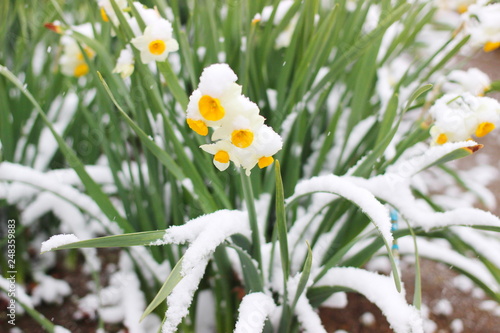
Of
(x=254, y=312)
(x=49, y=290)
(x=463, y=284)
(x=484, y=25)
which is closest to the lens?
(x=254, y=312)

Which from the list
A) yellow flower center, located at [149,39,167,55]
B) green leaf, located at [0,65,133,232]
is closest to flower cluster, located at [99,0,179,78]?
yellow flower center, located at [149,39,167,55]

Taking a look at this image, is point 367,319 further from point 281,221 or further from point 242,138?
point 242,138

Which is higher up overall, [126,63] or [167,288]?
[126,63]

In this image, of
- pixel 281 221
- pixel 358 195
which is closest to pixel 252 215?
pixel 281 221

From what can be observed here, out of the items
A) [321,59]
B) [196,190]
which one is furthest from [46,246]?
[321,59]

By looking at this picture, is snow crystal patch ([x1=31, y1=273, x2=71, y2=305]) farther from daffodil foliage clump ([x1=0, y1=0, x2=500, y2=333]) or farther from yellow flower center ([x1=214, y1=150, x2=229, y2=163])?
yellow flower center ([x1=214, y1=150, x2=229, y2=163])

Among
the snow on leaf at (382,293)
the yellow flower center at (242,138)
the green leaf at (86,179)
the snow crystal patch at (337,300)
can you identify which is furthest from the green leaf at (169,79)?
the snow crystal patch at (337,300)

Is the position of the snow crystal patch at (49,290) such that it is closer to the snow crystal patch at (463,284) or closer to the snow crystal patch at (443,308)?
the snow crystal patch at (443,308)

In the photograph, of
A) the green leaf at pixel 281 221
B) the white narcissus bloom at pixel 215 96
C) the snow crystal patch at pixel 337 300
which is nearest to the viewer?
the white narcissus bloom at pixel 215 96
